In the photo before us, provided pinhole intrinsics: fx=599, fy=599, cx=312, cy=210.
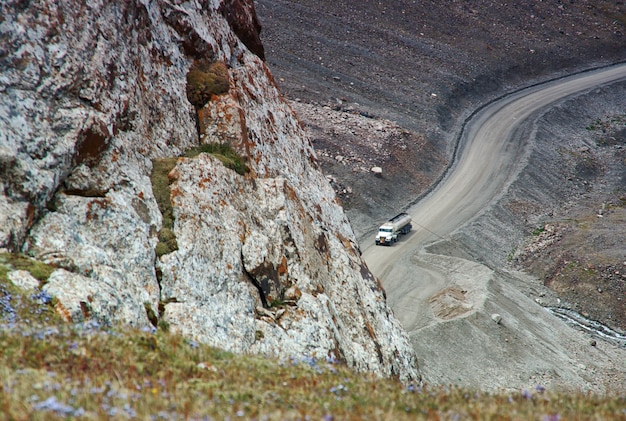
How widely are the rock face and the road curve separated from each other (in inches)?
702

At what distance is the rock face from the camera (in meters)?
14.0

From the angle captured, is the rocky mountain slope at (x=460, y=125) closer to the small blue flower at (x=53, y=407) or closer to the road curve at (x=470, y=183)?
the road curve at (x=470, y=183)

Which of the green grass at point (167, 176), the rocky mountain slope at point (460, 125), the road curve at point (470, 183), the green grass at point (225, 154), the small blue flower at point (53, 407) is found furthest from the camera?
the road curve at point (470, 183)

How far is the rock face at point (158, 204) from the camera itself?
14.0 meters

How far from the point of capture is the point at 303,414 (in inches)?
283

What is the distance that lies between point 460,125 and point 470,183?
15547 millimetres

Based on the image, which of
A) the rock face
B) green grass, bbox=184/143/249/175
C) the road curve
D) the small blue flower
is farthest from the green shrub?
the road curve

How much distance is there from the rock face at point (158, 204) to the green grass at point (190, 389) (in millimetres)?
3071

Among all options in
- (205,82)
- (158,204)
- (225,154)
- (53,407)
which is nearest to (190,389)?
(53,407)

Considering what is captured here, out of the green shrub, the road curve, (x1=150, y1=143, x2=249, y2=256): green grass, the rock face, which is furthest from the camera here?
the road curve

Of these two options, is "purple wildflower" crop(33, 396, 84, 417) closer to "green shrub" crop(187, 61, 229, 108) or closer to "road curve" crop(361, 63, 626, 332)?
"green shrub" crop(187, 61, 229, 108)

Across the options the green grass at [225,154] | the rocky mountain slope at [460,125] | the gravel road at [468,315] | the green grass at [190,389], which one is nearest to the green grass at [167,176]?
the green grass at [225,154]

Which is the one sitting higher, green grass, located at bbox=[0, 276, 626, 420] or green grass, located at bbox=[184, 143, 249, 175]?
green grass, located at bbox=[184, 143, 249, 175]

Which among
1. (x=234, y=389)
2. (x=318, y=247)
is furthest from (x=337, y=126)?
(x=234, y=389)
